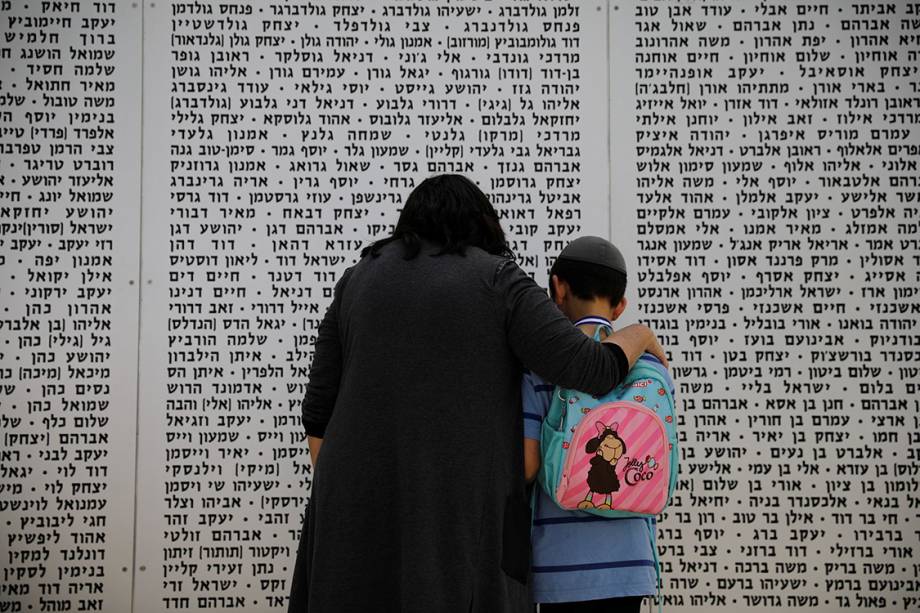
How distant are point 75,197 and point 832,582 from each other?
12.5ft

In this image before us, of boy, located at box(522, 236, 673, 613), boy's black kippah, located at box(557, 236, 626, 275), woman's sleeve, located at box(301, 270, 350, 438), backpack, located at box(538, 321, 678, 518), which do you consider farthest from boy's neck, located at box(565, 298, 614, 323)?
woman's sleeve, located at box(301, 270, 350, 438)

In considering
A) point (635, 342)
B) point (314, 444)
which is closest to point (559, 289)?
point (635, 342)

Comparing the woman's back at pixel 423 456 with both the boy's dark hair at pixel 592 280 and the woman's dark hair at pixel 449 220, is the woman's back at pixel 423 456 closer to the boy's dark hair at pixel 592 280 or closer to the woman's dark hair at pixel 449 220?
the woman's dark hair at pixel 449 220

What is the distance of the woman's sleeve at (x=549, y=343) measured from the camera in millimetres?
1890

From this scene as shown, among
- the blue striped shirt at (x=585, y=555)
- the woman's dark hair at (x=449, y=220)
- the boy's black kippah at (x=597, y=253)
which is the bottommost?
the blue striped shirt at (x=585, y=555)

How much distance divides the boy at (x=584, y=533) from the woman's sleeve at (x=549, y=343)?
151 millimetres

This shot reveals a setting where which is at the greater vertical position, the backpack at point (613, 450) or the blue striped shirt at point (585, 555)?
the backpack at point (613, 450)

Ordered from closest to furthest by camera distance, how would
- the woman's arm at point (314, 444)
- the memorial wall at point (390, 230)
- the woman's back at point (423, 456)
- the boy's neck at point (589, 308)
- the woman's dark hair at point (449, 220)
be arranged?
the woman's back at point (423, 456)
the woman's dark hair at point (449, 220)
the boy's neck at point (589, 308)
the woman's arm at point (314, 444)
the memorial wall at point (390, 230)

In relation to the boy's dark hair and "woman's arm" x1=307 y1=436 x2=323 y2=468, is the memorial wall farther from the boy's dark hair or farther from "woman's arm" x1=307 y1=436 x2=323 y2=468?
the boy's dark hair

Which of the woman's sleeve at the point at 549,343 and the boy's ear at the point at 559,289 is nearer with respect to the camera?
the woman's sleeve at the point at 549,343

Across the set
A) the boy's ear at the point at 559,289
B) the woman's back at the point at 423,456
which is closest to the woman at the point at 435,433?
the woman's back at the point at 423,456

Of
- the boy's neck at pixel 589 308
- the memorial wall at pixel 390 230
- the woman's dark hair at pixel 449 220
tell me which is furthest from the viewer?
the memorial wall at pixel 390 230

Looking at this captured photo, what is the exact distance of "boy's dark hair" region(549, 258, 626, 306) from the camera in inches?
81.7

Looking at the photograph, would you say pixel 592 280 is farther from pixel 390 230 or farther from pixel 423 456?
pixel 390 230
